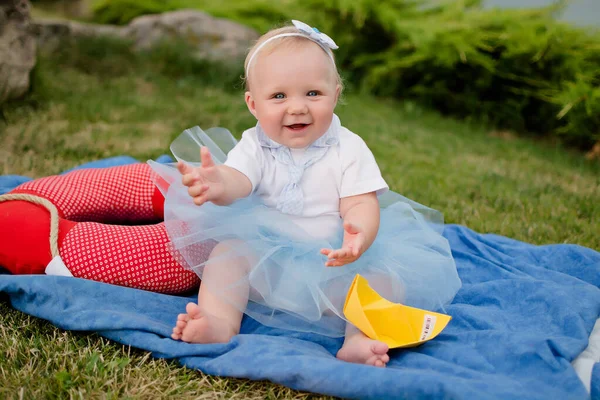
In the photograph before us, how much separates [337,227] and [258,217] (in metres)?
0.29

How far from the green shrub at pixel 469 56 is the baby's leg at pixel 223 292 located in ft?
12.5

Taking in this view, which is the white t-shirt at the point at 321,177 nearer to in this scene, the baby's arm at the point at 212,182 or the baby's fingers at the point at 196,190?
the baby's arm at the point at 212,182

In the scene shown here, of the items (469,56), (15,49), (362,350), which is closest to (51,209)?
(362,350)

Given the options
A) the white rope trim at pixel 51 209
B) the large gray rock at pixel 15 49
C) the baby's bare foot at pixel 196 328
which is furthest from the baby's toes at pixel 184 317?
the large gray rock at pixel 15 49

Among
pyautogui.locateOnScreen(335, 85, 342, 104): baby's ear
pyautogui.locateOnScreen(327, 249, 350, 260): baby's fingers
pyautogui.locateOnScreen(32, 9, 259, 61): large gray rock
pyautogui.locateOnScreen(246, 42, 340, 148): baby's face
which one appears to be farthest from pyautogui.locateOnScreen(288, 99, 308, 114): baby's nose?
pyautogui.locateOnScreen(32, 9, 259, 61): large gray rock

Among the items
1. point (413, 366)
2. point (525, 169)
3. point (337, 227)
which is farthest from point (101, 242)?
point (525, 169)

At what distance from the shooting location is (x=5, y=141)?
3.51m

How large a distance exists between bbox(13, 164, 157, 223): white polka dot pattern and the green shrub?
3661mm

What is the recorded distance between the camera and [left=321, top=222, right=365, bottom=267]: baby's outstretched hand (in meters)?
1.62

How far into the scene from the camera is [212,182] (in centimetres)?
173

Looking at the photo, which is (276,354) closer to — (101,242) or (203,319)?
(203,319)

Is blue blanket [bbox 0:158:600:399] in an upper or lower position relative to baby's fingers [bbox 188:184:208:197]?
lower

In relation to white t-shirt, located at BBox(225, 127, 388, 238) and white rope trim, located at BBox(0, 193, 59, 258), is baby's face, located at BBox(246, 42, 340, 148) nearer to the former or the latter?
white t-shirt, located at BBox(225, 127, 388, 238)

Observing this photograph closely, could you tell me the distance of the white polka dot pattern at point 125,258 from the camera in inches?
75.0
